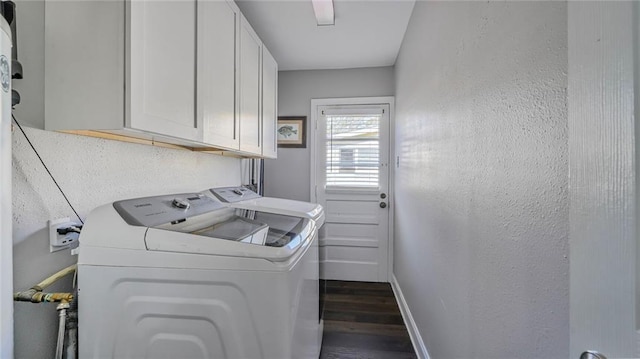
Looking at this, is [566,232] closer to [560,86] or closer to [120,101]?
[560,86]

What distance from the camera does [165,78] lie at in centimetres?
105

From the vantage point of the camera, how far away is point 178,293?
35.6 inches

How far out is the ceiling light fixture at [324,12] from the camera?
1874mm

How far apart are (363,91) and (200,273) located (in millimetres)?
2777

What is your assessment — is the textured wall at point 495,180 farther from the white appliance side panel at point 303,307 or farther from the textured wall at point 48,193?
the textured wall at point 48,193

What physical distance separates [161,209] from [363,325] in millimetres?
1839

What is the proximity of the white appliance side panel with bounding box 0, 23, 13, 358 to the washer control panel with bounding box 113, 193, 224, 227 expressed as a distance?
0.27 metres

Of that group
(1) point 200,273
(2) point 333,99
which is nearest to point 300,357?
A: (1) point 200,273

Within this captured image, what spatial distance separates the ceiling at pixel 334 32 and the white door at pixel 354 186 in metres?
0.52

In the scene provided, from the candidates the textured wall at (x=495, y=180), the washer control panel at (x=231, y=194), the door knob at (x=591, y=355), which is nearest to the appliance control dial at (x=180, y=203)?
the washer control panel at (x=231, y=194)

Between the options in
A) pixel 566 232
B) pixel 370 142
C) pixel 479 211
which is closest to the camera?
pixel 566 232

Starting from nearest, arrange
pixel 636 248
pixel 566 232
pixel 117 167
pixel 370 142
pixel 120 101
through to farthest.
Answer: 1. pixel 636 248
2. pixel 566 232
3. pixel 120 101
4. pixel 117 167
5. pixel 370 142

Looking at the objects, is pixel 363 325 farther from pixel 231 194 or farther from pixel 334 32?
pixel 334 32

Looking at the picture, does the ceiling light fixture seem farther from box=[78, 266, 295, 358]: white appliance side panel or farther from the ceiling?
box=[78, 266, 295, 358]: white appliance side panel
